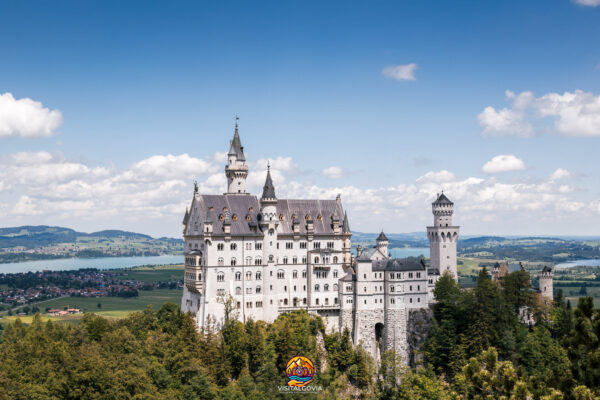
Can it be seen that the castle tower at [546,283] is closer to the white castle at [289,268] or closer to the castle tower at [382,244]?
the white castle at [289,268]

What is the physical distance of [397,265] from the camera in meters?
104

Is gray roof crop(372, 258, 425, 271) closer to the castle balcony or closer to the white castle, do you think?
the white castle

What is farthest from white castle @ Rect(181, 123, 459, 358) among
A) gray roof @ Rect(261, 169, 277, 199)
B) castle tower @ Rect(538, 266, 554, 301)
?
castle tower @ Rect(538, 266, 554, 301)

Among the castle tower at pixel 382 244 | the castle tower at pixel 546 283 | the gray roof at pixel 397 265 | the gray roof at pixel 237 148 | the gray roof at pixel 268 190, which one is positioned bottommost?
the castle tower at pixel 546 283

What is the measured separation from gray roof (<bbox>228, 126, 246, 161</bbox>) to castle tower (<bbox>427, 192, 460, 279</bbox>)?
3872 cm

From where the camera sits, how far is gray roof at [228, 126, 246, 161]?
4267 inches

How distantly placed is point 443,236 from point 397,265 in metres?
15.7

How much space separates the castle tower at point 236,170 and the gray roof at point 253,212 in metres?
7.20

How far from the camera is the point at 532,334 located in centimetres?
10250

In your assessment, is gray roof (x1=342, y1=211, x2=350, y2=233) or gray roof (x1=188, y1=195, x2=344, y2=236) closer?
gray roof (x1=188, y1=195, x2=344, y2=236)

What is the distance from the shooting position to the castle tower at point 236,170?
4259 inches

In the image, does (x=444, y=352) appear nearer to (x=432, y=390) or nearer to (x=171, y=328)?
(x=432, y=390)

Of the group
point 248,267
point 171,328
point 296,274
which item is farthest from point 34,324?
point 296,274

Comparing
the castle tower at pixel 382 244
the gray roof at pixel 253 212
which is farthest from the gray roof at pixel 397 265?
the gray roof at pixel 253 212
